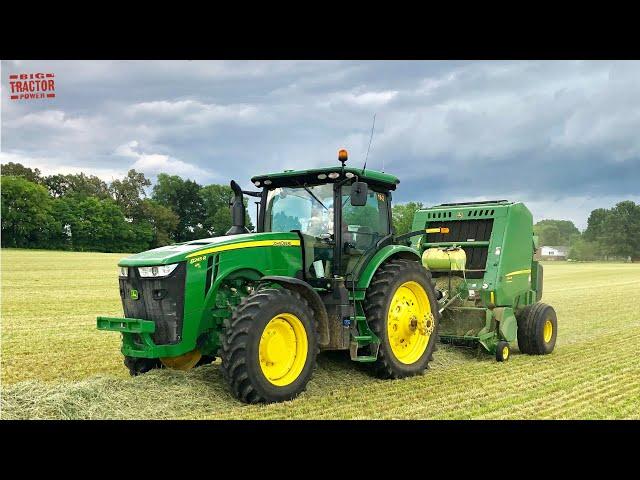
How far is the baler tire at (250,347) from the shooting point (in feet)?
20.4

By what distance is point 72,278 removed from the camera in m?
28.5

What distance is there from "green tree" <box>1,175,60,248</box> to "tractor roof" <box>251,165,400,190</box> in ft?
153

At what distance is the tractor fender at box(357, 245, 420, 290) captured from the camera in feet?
25.7

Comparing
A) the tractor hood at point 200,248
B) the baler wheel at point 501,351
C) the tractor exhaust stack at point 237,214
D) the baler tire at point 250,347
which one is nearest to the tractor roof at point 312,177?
the tractor exhaust stack at point 237,214

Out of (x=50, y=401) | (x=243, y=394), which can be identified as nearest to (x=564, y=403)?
(x=243, y=394)

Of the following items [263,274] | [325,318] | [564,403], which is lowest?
[564,403]

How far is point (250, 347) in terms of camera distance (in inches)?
245

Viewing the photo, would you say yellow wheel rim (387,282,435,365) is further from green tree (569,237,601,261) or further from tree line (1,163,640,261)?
green tree (569,237,601,261)

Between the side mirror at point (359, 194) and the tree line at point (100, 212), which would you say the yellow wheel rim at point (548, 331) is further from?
the tree line at point (100, 212)

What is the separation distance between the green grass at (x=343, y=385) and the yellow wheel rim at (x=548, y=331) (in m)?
0.31

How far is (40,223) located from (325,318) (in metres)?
49.6

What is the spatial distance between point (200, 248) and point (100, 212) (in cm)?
5144
